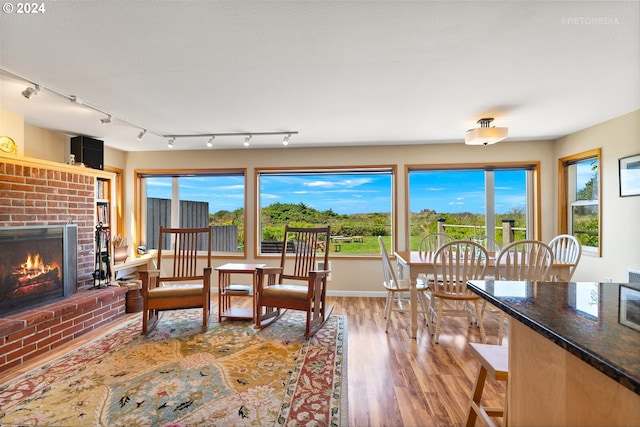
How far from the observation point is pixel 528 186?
4.16 metres

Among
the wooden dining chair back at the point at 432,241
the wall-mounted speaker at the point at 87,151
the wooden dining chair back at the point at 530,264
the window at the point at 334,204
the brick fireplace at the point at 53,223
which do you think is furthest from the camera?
the window at the point at 334,204

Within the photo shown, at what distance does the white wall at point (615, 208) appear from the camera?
9.55 ft

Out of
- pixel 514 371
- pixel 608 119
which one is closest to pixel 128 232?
pixel 514 371

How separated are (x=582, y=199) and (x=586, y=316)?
400cm

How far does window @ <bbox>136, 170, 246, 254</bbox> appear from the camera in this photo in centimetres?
464

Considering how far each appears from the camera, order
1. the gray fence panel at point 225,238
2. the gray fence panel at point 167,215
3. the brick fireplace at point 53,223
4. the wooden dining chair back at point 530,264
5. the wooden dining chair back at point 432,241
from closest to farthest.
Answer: the brick fireplace at point 53,223 → the wooden dining chair back at point 530,264 → the wooden dining chair back at point 432,241 → the gray fence panel at point 225,238 → the gray fence panel at point 167,215

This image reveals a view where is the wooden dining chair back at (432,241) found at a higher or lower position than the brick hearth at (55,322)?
higher

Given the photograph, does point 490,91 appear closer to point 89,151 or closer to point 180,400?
point 180,400

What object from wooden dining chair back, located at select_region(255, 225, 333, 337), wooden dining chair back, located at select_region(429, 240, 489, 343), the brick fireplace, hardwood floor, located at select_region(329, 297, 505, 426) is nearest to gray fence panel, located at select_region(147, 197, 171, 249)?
the brick fireplace

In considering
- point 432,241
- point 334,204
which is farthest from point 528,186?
point 334,204

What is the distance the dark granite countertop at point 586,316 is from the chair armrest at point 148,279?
289 cm

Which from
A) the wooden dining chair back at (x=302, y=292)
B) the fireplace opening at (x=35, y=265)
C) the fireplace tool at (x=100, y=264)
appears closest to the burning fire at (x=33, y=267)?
the fireplace opening at (x=35, y=265)

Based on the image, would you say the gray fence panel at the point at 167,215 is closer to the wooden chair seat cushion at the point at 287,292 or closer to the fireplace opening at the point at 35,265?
the fireplace opening at the point at 35,265

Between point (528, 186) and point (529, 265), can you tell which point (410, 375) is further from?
point (528, 186)
